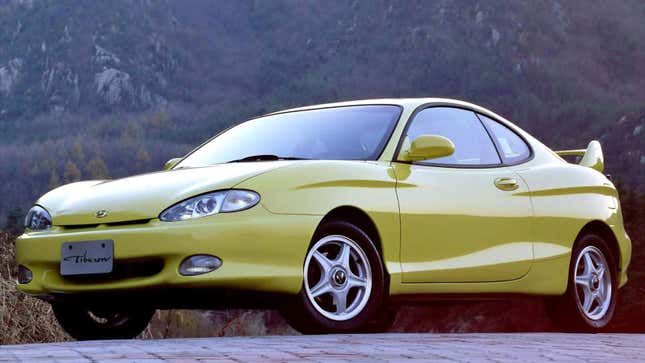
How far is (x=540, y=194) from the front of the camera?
728 cm

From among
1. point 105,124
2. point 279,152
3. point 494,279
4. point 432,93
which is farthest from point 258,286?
point 105,124

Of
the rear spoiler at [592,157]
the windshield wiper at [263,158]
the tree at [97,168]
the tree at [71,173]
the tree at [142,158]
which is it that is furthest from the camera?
the tree at [71,173]

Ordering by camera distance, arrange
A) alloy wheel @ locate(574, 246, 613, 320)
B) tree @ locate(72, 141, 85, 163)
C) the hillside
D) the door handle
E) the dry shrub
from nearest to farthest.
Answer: the door handle < alloy wheel @ locate(574, 246, 613, 320) < the dry shrub < the hillside < tree @ locate(72, 141, 85, 163)

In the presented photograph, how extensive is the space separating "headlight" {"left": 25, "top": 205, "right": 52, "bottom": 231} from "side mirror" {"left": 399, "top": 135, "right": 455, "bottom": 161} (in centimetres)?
203

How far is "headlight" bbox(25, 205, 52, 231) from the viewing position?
6.02 meters

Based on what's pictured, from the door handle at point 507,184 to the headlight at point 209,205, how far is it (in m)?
1.98

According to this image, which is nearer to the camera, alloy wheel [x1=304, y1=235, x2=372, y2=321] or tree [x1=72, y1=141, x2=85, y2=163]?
alloy wheel [x1=304, y1=235, x2=372, y2=321]

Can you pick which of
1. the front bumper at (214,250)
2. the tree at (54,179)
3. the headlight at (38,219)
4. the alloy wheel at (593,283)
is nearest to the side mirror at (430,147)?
the front bumper at (214,250)

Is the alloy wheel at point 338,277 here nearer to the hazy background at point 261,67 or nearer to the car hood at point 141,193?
the car hood at point 141,193

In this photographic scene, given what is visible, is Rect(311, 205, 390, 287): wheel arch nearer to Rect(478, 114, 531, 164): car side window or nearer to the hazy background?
Rect(478, 114, 531, 164): car side window

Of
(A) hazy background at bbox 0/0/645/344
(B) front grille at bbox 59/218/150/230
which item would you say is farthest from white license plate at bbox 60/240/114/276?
(A) hazy background at bbox 0/0/645/344

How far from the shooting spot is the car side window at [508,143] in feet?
24.2

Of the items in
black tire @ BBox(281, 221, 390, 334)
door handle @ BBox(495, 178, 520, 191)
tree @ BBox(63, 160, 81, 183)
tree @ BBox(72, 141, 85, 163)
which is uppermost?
door handle @ BBox(495, 178, 520, 191)

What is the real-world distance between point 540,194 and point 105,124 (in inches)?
5357
